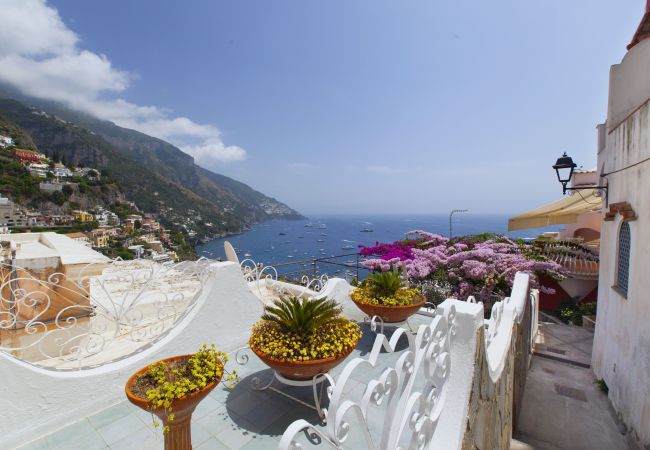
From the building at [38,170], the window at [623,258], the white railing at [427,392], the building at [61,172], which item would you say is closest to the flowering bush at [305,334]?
the white railing at [427,392]

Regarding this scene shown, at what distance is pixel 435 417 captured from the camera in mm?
1364

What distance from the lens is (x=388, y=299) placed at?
4039mm

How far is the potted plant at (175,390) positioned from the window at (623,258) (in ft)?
21.1

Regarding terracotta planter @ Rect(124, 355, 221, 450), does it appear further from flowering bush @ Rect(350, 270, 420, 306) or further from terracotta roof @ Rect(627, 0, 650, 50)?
terracotta roof @ Rect(627, 0, 650, 50)

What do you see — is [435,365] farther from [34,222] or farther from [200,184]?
[200,184]

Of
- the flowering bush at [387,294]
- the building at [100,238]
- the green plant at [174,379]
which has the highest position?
the flowering bush at [387,294]

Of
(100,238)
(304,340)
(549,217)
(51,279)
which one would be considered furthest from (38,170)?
(549,217)

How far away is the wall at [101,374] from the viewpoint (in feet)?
7.43

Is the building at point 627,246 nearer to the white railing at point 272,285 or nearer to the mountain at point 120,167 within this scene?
the white railing at point 272,285

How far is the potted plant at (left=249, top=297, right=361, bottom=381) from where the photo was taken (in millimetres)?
2459

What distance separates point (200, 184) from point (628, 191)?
135926mm

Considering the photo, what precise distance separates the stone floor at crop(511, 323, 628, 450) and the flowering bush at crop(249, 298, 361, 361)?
375 cm

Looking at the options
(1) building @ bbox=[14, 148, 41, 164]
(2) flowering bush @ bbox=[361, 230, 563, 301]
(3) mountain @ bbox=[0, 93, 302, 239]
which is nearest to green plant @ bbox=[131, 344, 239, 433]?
(2) flowering bush @ bbox=[361, 230, 563, 301]

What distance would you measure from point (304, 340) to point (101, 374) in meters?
1.97
